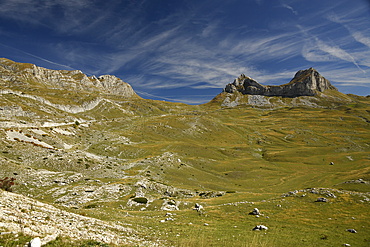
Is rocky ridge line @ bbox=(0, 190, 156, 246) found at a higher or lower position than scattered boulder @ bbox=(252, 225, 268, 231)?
higher

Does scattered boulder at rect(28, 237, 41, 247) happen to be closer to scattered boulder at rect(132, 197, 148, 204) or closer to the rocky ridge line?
the rocky ridge line

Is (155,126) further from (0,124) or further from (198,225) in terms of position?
(198,225)

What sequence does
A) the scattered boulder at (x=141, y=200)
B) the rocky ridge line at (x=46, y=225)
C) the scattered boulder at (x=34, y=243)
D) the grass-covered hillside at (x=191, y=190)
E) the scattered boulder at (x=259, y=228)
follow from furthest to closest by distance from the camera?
the scattered boulder at (x=141, y=200), the scattered boulder at (x=259, y=228), the grass-covered hillside at (x=191, y=190), the rocky ridge line at (x=46, y=225), the scattered boulder at (x=34, y=243)

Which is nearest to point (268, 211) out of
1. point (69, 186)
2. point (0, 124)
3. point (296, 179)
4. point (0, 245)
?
point (0, 245)

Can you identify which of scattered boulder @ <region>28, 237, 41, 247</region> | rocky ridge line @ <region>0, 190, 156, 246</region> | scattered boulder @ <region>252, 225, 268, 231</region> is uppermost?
scattered boulder @ <region>28, 237, 41, 247</region>

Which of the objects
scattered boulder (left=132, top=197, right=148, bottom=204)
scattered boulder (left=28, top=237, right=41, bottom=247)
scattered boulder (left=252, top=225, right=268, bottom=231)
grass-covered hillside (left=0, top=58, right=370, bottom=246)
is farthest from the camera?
scattered boulder (left=132, top=197, right=148, bottom=204)

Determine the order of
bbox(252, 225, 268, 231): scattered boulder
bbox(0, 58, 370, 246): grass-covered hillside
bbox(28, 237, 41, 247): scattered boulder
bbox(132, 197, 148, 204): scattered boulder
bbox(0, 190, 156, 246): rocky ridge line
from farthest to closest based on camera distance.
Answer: bbox(132, 197, 148, 204): scattered boulder → bbox(252, 225, 268, 231): scattered boulder → bbox(0, 58, 370, 246): grass-covered hillside → bbox(0, 190, 156, 246): rocky ridge line → bbox(28, 237, 41, 247): scattered boulder

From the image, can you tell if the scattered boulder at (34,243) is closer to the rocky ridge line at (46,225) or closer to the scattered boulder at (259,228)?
the rocky ridge line at (46,225)

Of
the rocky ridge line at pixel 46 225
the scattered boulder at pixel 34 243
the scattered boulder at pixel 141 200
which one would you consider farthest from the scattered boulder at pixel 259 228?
the scattered boulder at pixel 34 243

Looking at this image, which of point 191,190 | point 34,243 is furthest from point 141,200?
point 34,243

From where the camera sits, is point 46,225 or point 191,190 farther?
point 191,190

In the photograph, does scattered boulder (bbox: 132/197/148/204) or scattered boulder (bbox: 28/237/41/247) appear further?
scattered boulder (bbox: 132/197/148/204)

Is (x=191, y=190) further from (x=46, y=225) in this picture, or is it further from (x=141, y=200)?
(x=46, y=225)

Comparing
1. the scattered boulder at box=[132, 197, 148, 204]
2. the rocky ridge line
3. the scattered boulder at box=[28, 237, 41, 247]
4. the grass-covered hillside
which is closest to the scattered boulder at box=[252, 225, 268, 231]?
the grass-covered hillside
